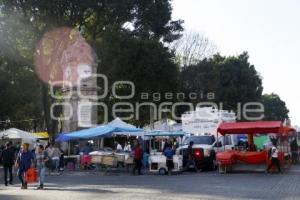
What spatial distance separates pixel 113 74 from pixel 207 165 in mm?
17161

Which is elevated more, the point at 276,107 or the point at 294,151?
the point at 276,107

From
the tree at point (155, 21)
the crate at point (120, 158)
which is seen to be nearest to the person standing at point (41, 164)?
the crate at point (120, 158)

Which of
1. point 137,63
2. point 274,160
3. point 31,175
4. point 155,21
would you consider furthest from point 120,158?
point 155,21

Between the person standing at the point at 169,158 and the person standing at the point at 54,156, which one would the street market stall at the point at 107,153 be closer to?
the person standing at the point at 54,156

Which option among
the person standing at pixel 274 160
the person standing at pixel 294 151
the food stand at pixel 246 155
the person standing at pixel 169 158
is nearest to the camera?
the person standing at pixel 274 160

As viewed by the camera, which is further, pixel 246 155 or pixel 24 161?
pixel 246 155

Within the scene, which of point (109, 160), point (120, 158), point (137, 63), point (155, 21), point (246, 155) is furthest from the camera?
point (137, 63)

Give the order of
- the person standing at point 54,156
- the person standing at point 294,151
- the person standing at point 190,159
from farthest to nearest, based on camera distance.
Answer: the person standing at point 294,151 < the person standing at point 54,156 < the person standing at point 190,159

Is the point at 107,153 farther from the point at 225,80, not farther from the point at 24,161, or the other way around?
the point at 225,80

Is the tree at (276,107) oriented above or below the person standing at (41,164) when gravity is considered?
above

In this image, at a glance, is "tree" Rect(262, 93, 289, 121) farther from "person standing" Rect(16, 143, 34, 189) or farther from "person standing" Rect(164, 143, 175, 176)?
"person standing" Rect(16, 143, 34, 189)

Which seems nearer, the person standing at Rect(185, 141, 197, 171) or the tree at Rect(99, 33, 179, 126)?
the person standing at Rect(185, 141, 197, 171)

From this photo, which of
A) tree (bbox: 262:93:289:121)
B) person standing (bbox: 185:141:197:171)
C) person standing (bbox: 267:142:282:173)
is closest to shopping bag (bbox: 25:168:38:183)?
person standing (bbox: 185:141:197:171)

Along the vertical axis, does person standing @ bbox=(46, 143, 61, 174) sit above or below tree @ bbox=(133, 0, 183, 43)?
below
